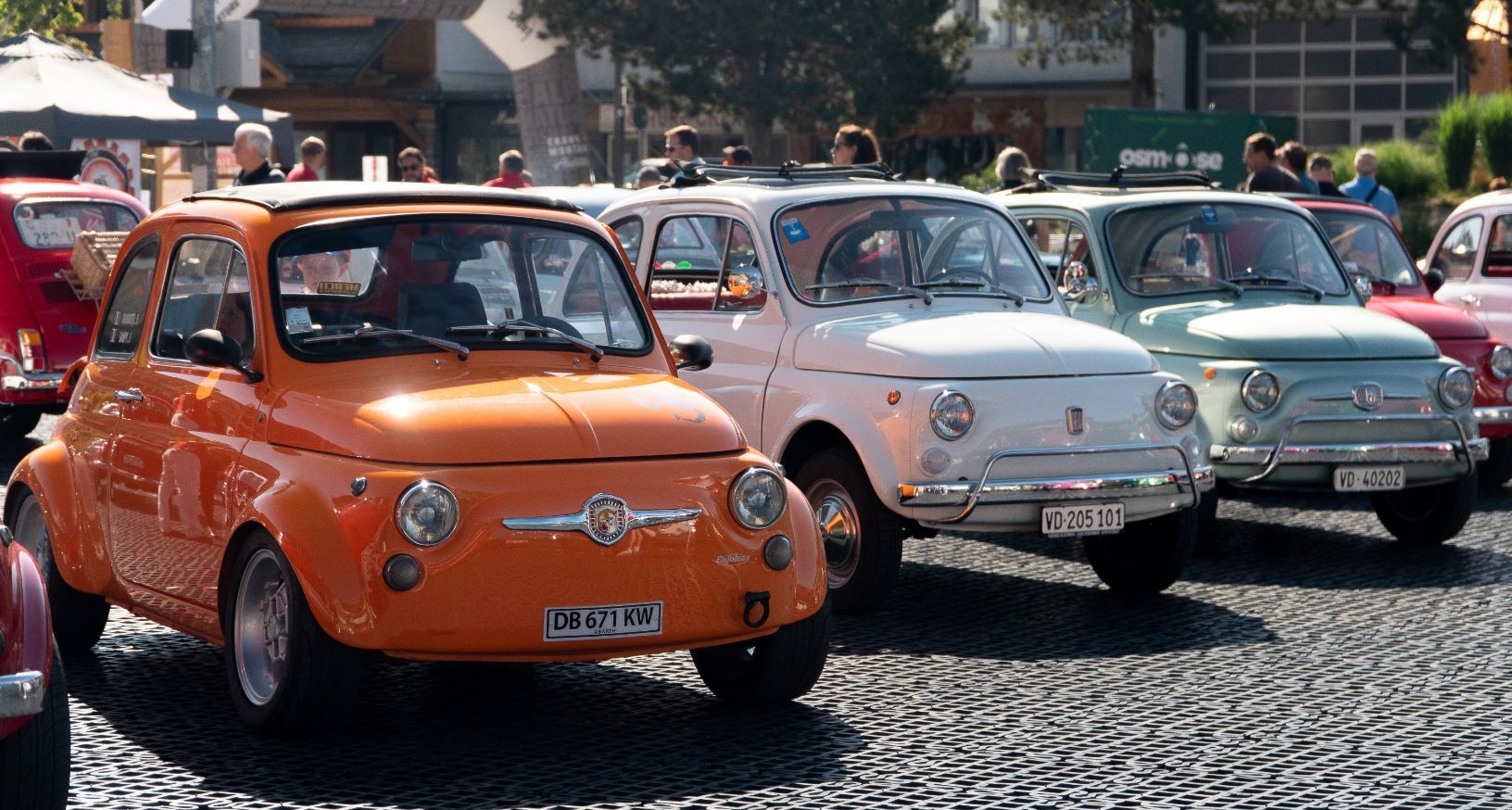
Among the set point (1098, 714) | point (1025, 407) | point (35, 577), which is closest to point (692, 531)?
point (1098, 714)

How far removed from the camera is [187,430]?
7.20m

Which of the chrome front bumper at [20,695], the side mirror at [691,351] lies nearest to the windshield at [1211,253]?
the side mirror at [691,351]

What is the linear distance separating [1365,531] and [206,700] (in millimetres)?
6975

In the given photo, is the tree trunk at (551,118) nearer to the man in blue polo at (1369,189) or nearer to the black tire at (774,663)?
the man in blue polo at (1369,189)

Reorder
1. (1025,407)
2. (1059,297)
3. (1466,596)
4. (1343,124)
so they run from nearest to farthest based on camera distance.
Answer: (1025,407) < (1466,596) < (1059,297) < (1343,124)

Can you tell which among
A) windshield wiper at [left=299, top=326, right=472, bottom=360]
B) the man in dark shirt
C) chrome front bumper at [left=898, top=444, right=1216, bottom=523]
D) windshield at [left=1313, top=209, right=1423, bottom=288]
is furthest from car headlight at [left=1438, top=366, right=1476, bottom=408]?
windshield wiper at [left=299, top=326, right=472, bottom=360]

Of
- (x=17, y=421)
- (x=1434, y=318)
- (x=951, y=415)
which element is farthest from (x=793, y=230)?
(x=17, y=421)

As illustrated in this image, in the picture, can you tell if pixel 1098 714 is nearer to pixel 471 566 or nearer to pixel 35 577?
pixel 471 566

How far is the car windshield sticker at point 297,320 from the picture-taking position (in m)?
7.09

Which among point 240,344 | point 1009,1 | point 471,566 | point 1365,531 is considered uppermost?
point 1009,1

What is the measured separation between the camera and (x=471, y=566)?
6.33 m

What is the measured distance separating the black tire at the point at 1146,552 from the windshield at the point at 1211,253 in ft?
7.22

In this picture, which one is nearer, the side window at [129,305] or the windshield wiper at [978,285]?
the side window at [129,305]

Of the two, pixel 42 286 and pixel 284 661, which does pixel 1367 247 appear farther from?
pixel 284 661
